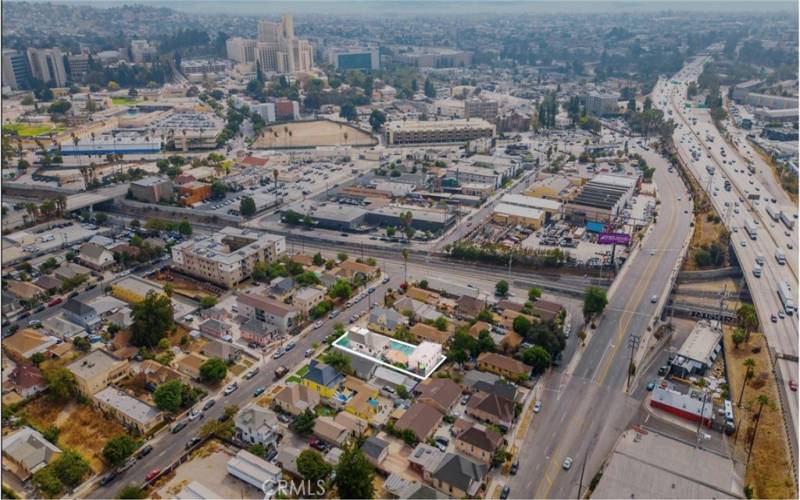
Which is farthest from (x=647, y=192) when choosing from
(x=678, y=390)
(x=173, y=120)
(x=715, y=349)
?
(x=173, y=120)

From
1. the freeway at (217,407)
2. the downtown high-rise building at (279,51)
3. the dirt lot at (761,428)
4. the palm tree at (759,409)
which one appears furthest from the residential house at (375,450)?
the downtown high-rise building at (279,51)

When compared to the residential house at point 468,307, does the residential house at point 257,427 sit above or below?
below

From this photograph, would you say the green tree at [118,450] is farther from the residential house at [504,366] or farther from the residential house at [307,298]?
the residential house at [504,366]

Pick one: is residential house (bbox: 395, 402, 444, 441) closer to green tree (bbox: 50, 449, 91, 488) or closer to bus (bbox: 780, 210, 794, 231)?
green tree (bbox: 50, 449, 91, 488)

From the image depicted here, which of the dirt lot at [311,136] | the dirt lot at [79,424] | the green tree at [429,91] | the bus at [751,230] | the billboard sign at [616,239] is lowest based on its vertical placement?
the dirt lot at [79,424]

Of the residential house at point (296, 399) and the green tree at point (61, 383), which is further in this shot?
the green tree at point (61, 383)

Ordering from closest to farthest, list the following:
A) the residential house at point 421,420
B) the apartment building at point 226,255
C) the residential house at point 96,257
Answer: the residential house at point 421,420
the apartment building at point 226,255
the residential house at point 96,257

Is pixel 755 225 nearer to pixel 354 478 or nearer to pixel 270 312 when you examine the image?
pixel 270 312
